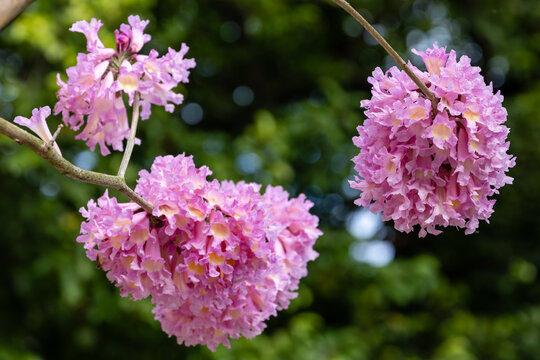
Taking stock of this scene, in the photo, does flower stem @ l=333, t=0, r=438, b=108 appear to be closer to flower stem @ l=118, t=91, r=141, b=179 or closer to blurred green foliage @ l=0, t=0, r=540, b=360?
flower stem @ l=118, t=91, r=141, b=179

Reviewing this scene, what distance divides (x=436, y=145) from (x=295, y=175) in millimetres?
3188

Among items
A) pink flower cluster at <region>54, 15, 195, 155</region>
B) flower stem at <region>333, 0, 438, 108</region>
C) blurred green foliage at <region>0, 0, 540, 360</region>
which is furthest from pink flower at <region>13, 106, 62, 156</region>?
blurred green foliage at <region>0, 0, 540, 360</region>

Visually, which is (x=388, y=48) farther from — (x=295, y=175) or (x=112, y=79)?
(x=295, y=175)

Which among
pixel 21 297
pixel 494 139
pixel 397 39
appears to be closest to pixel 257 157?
pixel 21 297

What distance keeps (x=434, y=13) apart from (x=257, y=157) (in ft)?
7.15

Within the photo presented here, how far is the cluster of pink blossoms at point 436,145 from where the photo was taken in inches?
37.4

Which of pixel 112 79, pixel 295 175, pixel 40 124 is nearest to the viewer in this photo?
pixel 40 124

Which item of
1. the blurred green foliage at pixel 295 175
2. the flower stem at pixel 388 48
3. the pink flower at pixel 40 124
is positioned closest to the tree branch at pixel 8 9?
the pink flower at pixel 40 124

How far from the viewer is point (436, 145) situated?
3.05 feet

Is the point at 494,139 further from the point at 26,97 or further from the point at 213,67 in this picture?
the point at 213,67

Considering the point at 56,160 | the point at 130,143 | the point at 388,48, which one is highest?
the point at 388,48

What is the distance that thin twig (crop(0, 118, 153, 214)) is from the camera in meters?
0.82

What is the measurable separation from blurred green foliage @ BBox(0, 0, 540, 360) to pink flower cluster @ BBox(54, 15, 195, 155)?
1.80m

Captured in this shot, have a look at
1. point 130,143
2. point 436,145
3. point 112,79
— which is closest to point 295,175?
point 112,79
